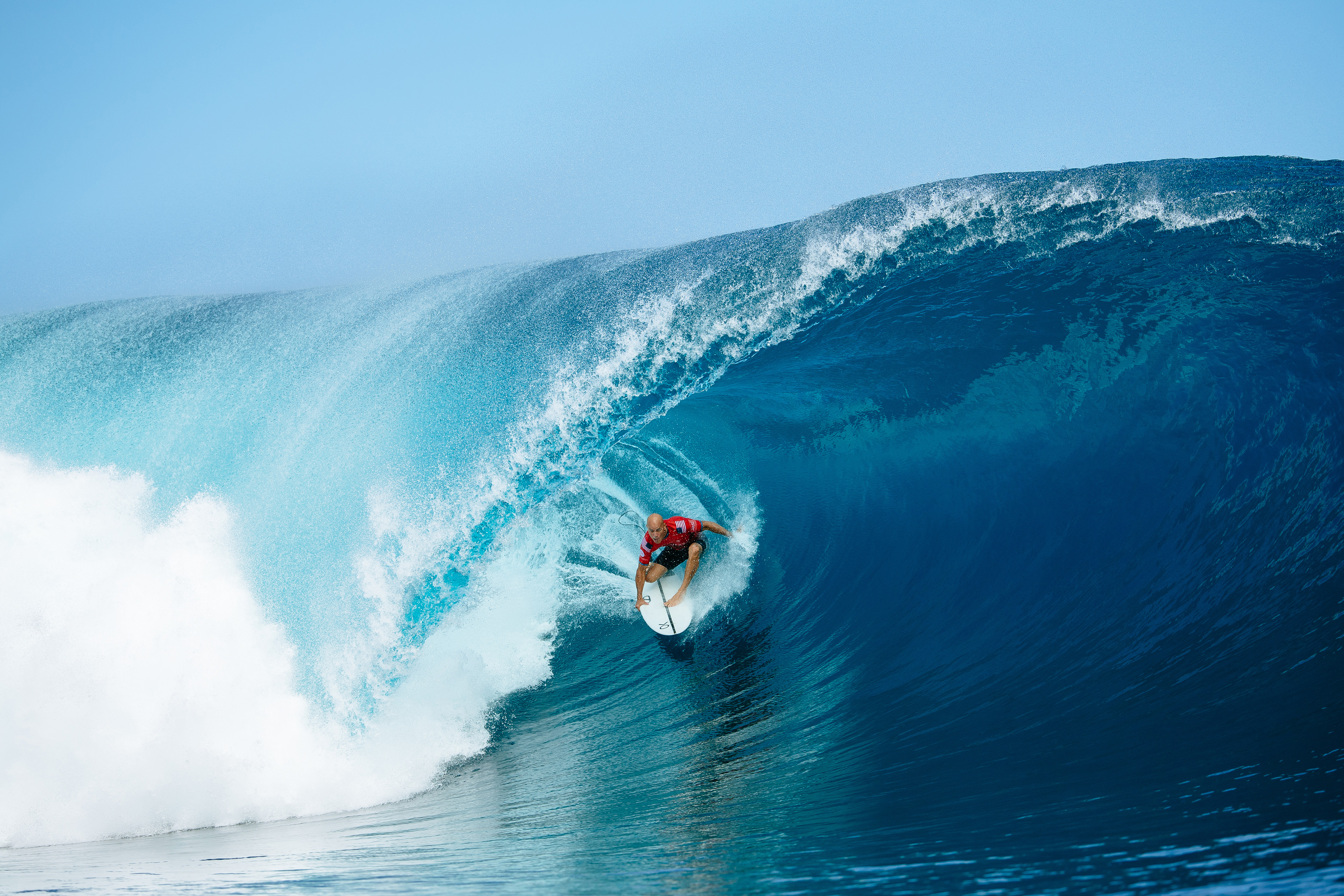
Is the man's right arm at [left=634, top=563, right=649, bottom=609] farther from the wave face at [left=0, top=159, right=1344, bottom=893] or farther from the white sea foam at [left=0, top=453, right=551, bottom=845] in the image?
the white sea foam at [left=0, top=453, right=551, bottom=845]

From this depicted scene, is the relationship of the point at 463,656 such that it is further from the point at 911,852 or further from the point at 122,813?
the point at 911,852

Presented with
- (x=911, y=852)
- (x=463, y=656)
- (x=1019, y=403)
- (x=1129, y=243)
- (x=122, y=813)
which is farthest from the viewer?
(x=1129, y=243)

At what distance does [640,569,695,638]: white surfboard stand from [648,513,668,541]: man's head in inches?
22.2

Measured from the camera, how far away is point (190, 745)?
18.7 ft

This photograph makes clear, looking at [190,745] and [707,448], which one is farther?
[707,448]

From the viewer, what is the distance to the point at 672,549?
639 cm

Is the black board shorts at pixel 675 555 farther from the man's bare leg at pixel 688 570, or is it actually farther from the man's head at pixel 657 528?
the man's head at pixel 657 528

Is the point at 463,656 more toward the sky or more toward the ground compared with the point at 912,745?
more toward the sky

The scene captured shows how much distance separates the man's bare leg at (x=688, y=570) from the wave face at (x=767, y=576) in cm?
29

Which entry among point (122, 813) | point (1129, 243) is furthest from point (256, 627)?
point (1129, 243)

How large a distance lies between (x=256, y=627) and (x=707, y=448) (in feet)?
16.2

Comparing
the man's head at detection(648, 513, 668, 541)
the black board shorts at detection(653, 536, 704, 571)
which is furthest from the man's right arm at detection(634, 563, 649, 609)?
the man's head at detection(648, 513, 668, 541)

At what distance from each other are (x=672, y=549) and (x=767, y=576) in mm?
1151

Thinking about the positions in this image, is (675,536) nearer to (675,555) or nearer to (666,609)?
(675,555)
